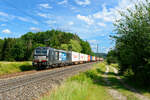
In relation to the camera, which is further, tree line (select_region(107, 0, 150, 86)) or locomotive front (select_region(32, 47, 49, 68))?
locomotive front (select_region(32, 47, 49, 68))

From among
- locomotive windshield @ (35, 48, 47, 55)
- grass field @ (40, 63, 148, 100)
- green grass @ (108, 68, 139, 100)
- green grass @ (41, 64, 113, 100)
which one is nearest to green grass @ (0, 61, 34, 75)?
locomotive windshield @ (35, 48, 47, 55)

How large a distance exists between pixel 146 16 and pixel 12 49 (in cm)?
6936

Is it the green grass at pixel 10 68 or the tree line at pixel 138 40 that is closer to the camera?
the tree line at pixel 138 40

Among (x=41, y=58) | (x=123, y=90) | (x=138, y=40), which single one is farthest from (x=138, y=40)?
(x=41, y=58)

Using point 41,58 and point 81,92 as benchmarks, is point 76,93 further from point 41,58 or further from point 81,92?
point 41,58

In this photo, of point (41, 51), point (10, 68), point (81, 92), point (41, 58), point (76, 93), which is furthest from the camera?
point (41, 51)

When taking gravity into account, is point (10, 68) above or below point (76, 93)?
above

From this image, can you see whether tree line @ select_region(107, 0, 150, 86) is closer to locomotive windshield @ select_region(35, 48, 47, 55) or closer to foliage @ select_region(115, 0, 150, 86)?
foliage @ select_region(115, 0, 150, 86)

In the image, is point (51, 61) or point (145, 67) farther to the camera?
point (51, 61)

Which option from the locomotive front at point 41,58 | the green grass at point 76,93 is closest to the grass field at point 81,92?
the green grass at point 76,93

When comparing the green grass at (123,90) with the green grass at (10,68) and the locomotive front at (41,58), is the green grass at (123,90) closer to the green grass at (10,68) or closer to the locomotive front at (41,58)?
the locomotive front at (41,58)

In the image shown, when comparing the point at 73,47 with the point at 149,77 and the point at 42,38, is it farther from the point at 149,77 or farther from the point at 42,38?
the point at 149,77

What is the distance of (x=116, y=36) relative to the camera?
661 inches

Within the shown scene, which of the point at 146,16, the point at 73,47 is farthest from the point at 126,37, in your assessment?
the point at 73,47
